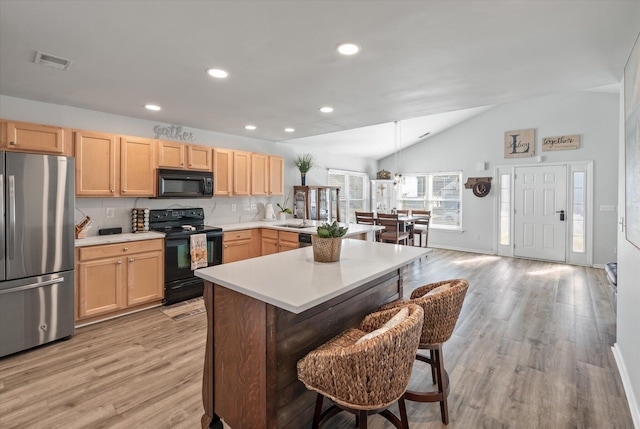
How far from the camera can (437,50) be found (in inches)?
84.9

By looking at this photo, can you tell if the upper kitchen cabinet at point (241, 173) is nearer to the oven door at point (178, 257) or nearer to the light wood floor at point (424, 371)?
the oven door at point (178, 257)

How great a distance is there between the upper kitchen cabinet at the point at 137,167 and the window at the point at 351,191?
167 inches

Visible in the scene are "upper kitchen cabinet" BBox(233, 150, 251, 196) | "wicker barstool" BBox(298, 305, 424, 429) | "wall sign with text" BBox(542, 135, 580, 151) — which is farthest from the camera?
"wall sign with text" BBox(542, 135, 580, 151)

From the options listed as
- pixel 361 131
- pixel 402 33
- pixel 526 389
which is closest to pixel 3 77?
pixel 402 33

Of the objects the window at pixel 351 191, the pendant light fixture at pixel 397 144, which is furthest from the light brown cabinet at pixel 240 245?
the pendant light fixture at pixel 397 144

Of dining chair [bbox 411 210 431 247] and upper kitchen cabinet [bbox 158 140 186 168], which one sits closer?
upper kitchen cabinet [bbox 158 140 186 168]

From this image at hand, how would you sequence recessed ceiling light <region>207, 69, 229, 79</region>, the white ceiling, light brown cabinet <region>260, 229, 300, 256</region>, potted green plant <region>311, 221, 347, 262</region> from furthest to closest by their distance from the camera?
light brown cabinet <region>260, 229, 300, 256</region>
recessed ceiling light <region>207, 69, 229, 79</region>
potted green plant <region>311, 221, 347, 262</region>
the white ceiling

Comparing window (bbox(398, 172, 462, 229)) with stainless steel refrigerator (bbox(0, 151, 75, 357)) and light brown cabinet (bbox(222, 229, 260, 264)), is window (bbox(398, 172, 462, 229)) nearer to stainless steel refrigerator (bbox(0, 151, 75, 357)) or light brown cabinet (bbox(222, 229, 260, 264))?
light brown cabinet (bbox(222, 229, 260, 264))

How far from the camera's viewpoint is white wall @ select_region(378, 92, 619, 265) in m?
5.63

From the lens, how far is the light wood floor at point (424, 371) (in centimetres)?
193

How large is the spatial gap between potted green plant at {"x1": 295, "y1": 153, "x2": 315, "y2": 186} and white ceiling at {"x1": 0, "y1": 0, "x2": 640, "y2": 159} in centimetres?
254

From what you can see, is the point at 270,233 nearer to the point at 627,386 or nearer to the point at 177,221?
the point at 177,221

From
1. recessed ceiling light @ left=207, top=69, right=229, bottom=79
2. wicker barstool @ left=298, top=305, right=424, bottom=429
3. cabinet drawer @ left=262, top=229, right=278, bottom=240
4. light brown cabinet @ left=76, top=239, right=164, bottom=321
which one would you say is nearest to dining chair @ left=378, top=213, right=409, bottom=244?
cabinet drawer @ left=262, top=229, right=278, bottom=240

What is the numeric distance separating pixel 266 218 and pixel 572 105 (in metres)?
6.05
